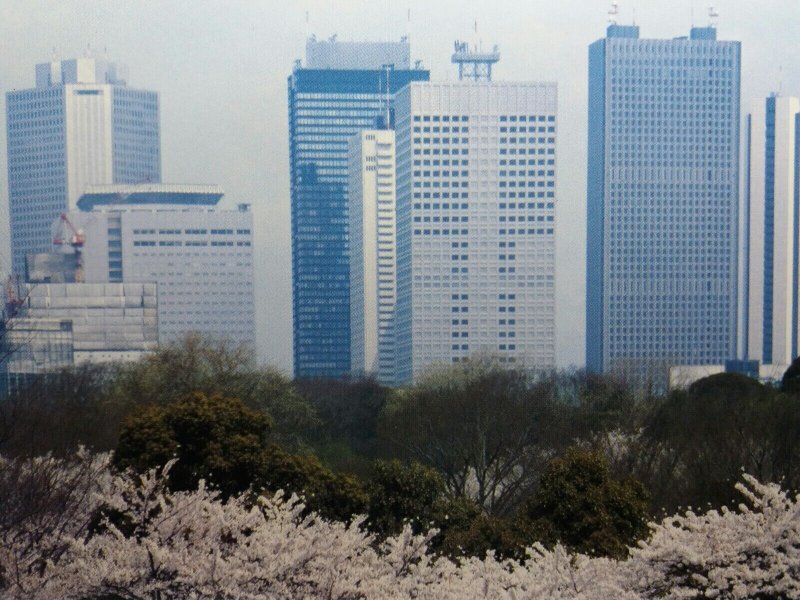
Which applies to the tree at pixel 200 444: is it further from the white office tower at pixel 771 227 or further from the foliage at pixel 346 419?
the white office tower at pixel 771 227

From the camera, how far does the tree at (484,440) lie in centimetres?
2130

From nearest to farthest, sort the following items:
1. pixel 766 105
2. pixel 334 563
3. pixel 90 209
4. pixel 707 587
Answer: pixel 707 587, pixel 334 563, pixel 766 105, pixel 90 209

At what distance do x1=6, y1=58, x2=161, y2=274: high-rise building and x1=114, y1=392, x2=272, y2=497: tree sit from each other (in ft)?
414

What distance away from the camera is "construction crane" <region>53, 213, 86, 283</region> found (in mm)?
117875

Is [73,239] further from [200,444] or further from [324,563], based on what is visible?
[324,563]

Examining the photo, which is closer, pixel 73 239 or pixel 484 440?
→ pixel 484 440

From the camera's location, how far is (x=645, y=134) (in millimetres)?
131625

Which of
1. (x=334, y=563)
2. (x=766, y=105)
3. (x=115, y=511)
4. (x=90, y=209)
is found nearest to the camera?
(x=334, y=563)

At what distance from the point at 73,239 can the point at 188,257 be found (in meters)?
10.5

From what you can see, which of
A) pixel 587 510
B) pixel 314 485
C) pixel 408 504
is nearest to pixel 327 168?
pixel 408 504

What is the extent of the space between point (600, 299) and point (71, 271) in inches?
1845

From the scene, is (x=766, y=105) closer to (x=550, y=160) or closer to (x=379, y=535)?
(x=550, y=160)

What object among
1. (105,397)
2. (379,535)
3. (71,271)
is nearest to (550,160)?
(71,271)

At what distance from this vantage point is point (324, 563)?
9375 mm
